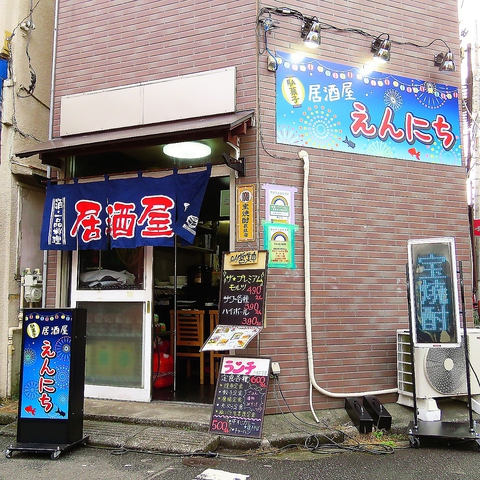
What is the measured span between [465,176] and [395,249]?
182cm

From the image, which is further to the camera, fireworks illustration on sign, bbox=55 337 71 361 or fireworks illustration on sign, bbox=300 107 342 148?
fireworks illustration on sign, bbox=300 107 342 148

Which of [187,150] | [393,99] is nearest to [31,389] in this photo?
[187,150]

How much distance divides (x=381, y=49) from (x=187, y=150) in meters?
3.34

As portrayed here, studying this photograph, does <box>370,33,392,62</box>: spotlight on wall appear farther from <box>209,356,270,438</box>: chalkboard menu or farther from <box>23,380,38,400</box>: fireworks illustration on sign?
<box>23,380,38,400</box>: fireworks illustration on sign

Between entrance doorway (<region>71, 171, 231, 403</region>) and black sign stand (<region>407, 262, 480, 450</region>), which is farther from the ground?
entrance doorway (<region>71, 171, 231, 403</region>)

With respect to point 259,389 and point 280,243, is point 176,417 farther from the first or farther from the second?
point 280,243

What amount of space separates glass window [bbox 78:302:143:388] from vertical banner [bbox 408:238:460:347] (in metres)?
3.87

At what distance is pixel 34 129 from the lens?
807 cm

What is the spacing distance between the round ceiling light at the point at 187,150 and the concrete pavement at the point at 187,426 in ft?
12.3

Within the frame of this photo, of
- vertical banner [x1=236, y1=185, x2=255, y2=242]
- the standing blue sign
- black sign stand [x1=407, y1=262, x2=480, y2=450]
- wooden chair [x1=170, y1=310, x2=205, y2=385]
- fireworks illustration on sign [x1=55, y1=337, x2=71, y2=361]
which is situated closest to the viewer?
black sign stand [x1=407, y1=262, x2=480, y2=450]

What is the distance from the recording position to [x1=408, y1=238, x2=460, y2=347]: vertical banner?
546 cm

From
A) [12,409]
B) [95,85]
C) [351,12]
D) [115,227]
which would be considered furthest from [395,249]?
[12,409]

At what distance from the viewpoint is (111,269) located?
7.33m

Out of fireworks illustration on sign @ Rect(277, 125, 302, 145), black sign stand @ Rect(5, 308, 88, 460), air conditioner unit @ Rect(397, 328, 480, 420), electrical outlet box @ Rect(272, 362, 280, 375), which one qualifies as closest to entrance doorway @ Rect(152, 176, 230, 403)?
fireworks illustration on sign @ Rect(277, 125, 302, 145)
